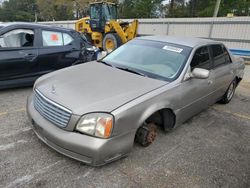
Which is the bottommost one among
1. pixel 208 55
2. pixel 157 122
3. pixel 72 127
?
pixel 157 122

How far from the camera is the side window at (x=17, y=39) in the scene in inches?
180

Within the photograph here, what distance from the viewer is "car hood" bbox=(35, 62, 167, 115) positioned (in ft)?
7.89

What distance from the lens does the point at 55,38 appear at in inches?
209

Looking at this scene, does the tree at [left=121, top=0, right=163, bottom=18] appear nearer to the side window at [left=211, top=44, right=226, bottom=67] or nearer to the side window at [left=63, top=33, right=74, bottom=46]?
the side window at [left=63, top=33, right=74, bottom=46]

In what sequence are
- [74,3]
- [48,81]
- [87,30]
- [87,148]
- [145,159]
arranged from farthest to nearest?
[74,3] < [87,30] < [48,81] < [145,159] < [87,148]

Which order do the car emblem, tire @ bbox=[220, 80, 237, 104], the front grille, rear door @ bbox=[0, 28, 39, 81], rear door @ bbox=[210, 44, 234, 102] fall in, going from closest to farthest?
the front grille
the car emblem
rear door @ bbox=[210, 44, 234, 102]
rear door @ bbox=[0, 28, 39, 81]
tire @ bbox=[220, 80, 237, 104]

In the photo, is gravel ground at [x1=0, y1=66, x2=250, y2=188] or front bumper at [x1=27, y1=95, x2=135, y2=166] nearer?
front bumper at [x1=27, y1=95, x2=135, y2=166]

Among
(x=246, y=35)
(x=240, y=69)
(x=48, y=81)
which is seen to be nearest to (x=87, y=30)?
(x=246, y=35)

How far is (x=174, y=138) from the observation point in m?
3.46

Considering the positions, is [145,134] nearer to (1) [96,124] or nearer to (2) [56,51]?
(1) [96,124]

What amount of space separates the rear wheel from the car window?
6.51 feet

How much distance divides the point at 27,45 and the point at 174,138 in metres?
3.67

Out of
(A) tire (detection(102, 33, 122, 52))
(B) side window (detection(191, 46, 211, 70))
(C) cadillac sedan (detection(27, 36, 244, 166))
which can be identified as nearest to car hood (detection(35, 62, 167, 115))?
(C) cadillac sedan (detection(27, 36, 244, 166))

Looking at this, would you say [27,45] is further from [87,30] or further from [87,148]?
[87,30]
